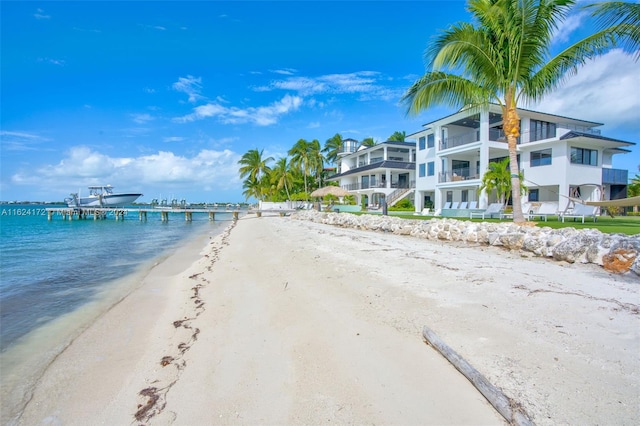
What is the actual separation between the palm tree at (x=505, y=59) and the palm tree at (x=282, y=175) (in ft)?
133

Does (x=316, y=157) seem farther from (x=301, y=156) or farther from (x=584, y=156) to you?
(x=584, y=156)

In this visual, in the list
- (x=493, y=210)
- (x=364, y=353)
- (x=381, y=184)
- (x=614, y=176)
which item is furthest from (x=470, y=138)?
(x=364, y=353)

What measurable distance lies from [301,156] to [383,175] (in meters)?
15.7

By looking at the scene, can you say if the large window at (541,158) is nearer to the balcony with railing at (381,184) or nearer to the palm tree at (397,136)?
the balcony with railing at (381,184)

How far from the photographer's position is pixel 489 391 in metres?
2.52

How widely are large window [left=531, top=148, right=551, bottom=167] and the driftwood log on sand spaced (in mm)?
24946

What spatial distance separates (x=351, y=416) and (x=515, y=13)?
12211mm

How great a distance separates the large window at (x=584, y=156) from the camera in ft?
73.4

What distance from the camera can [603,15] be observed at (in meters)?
8.11

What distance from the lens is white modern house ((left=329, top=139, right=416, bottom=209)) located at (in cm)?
3572

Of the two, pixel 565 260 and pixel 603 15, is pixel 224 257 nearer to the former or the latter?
pixel 565 260

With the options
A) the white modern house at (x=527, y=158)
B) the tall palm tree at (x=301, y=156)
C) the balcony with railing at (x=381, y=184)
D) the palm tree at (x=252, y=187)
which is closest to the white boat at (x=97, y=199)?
the palm tree at (x=252, y=187)

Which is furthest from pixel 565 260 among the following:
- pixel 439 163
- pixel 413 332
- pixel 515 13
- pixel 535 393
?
pixel 439 163

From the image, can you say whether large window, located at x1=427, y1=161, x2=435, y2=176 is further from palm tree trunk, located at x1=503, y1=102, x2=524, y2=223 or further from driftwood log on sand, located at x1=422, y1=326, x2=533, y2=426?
driftwood log on sand, located at x1=422, y1=326, x2=533, y2=426
